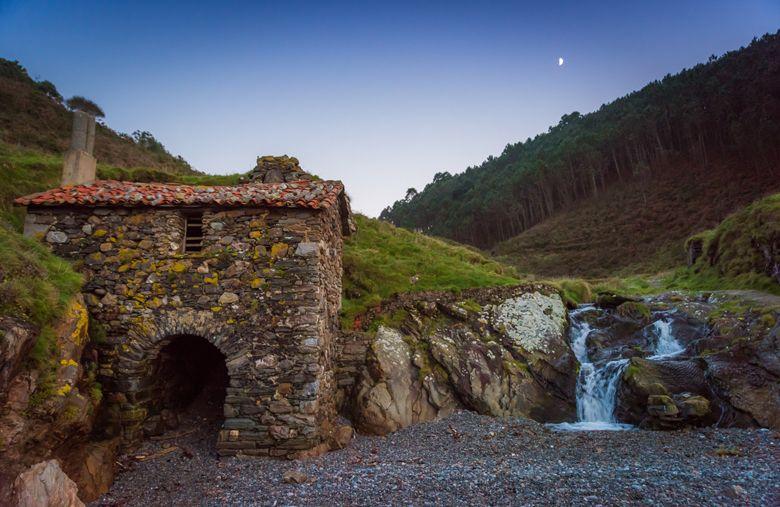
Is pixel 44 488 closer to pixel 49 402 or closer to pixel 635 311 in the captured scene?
pixel 49 402

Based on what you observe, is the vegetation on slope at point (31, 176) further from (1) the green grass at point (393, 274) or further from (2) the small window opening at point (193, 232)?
(1) the green grass at point (393, 274)

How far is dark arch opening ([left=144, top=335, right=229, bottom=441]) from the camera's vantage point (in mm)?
10773

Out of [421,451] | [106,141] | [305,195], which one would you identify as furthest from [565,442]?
[106,141]

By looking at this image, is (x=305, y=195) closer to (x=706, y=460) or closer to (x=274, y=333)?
(x=274, y=333)

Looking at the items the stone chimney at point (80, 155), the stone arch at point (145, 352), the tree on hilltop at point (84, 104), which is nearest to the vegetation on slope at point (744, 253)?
the stone arch at point (145, 352)

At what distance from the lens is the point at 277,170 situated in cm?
1664

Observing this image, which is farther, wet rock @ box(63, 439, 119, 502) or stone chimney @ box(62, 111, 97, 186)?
stone chimney @ box(62, 111, 97, 186)

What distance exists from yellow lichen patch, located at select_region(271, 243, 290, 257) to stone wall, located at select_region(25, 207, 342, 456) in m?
0.02

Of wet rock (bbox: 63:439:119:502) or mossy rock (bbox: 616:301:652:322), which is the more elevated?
mossy rock (bbox: 616:301:652:322)

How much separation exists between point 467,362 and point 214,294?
795 cm

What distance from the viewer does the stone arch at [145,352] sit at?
9742mm

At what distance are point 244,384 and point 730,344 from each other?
14426 mm

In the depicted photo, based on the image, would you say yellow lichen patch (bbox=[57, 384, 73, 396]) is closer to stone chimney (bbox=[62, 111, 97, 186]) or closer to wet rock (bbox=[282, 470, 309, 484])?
wet rock (bbox=[282, 470, 309, 484])

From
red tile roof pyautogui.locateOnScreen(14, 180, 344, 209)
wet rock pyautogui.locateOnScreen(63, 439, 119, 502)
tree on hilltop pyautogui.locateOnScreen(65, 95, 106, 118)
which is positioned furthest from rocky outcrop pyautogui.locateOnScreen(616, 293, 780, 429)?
tree on hilltop pyautogui.locateOnScreen(65, 95, 106, 118)
